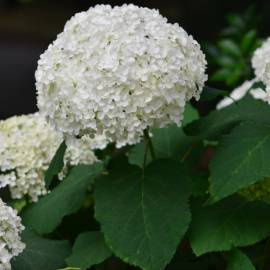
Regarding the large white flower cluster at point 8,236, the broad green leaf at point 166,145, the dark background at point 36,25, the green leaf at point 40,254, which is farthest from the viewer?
the dark background at point 36,25

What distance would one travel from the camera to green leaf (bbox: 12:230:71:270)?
6.63 ft

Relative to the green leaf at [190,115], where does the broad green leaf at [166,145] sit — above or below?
below

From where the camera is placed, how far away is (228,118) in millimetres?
2193

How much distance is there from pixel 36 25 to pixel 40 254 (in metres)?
11.9

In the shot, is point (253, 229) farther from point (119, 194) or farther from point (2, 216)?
point (2, 216)

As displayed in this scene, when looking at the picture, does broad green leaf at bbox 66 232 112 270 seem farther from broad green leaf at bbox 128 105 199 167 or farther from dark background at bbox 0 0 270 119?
dark background at bbox 0 0 270 119

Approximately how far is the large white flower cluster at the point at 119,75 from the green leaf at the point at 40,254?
0.35m

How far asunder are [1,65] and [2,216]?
9601 mm

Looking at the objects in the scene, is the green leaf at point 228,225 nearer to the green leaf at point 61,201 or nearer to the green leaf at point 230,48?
the green leaf at point 61,201

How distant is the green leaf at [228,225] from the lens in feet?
6.42

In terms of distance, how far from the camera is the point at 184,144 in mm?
2428

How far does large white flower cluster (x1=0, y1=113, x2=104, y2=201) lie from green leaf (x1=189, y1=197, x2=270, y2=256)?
0.54 meters

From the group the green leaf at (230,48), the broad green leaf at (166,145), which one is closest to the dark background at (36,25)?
the green leaf at (230,48)

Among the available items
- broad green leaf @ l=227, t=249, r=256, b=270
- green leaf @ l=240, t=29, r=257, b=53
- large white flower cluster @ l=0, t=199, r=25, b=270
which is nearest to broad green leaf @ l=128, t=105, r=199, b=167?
broad green leaf @ l=227, t=249, r=256, b=270
